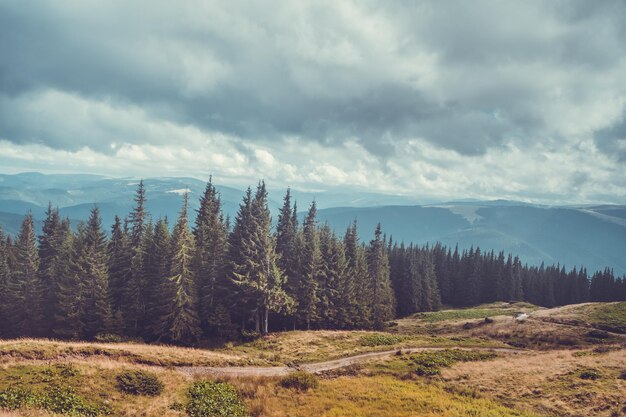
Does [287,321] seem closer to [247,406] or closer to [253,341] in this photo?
[253,341]

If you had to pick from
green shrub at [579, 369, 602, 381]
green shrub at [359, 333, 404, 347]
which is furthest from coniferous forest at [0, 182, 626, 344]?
green shrub at [579, 369, 602, 381]

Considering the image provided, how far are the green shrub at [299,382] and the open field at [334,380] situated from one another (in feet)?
0.59

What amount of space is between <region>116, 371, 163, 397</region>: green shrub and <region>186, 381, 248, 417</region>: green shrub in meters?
2.17

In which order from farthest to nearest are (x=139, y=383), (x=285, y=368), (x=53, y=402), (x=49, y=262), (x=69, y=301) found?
(x=49, y=262)
(x=69, y=301)
(x=285, y=368)
(x=139, y=383)
(x=53, y=402)

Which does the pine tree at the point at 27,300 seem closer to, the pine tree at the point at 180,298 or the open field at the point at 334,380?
the pine tree at the point at 180,298

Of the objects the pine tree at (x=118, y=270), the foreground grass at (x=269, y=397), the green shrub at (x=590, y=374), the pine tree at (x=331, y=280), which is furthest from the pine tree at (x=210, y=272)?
the green shrub at (x=590, y=374)

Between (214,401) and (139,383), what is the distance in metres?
5.02

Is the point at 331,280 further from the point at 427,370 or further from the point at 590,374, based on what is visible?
the point at 590,374

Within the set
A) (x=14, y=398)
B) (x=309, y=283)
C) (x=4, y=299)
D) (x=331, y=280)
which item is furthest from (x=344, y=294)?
(x=4, y=299)

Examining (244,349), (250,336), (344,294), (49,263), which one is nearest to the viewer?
(244,349)

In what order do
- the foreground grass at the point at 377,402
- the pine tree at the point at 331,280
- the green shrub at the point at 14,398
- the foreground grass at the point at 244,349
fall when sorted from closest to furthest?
the green shrub at the point at 14,398, the foreground grass at the point at 377,402, the foreground grass at the point at 244,349, the pine tree at the point at 331,280

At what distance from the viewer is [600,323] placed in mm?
59406

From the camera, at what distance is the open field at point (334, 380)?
68.6 ft

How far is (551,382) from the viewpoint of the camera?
2753 centimetres
